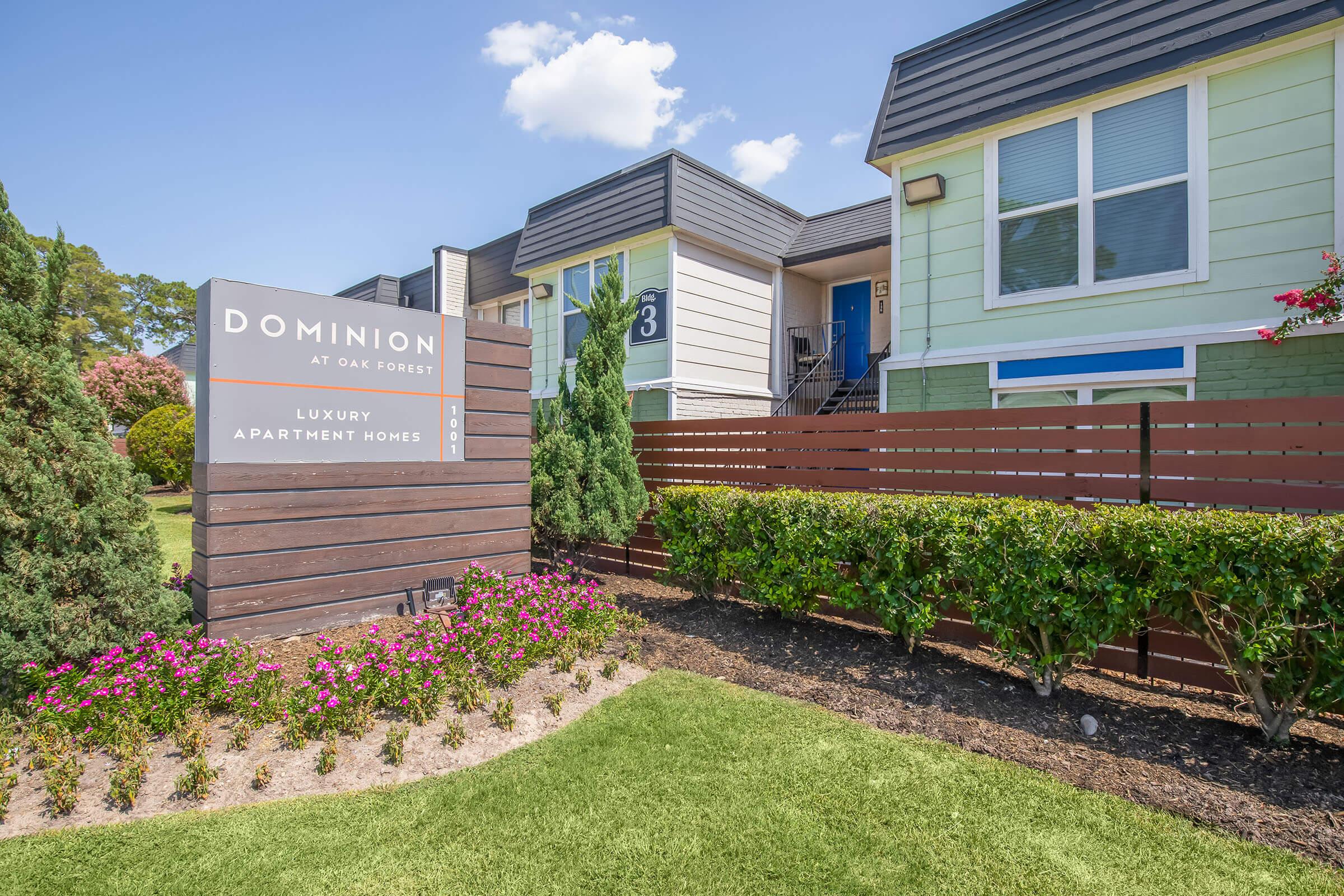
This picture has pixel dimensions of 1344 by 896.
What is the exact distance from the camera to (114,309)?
34031 millimetres

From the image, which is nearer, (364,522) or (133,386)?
(364,522)

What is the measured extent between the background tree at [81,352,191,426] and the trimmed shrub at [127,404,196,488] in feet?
11.8

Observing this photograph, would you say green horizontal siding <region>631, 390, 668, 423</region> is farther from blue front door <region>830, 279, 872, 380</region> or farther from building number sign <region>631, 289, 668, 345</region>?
blue front door <region>830, 279, 872, 380</region>

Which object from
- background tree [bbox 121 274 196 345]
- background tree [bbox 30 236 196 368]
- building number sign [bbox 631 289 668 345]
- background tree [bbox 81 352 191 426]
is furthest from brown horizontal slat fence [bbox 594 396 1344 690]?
background tree [bbox 121 274 196 345]

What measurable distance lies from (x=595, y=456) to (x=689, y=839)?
13.0 ft

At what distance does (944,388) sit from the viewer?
282 inches

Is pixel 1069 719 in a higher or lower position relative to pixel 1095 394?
lower

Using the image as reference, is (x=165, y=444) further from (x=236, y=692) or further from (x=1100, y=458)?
(x=1100, y=458)

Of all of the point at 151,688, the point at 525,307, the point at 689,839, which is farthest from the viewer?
the point at 525,307

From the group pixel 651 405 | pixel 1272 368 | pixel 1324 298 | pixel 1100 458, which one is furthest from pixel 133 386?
pixel 1324 298

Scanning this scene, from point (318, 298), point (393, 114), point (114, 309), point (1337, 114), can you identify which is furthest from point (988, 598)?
point (114, 309)

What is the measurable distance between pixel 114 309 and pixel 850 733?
44207 mm

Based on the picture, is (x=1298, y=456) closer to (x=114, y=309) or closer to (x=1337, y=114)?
(x=1337, y=114)

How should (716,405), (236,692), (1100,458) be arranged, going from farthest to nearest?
(716,405) → (1100,458) → (236,692)
